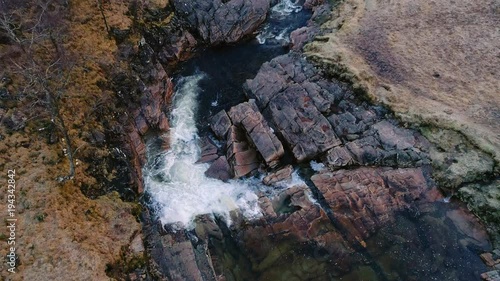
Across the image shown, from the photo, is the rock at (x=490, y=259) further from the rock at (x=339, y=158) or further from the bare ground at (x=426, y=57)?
the rock at (x=339, y=158)

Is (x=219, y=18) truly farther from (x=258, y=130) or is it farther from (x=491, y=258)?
(x=491, y=258)

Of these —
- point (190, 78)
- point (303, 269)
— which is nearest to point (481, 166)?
point (303, 269)

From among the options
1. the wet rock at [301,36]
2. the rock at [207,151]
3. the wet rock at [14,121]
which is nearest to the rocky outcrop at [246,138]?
the rock at [207,151]

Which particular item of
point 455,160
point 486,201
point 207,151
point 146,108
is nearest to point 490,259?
point 486,201

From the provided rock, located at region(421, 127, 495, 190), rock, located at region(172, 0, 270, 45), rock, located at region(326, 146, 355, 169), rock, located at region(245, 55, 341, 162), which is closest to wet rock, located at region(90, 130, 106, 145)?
rock, located at region(245, 55, 341, 162)

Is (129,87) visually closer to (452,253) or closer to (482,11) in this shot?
(452,253)
